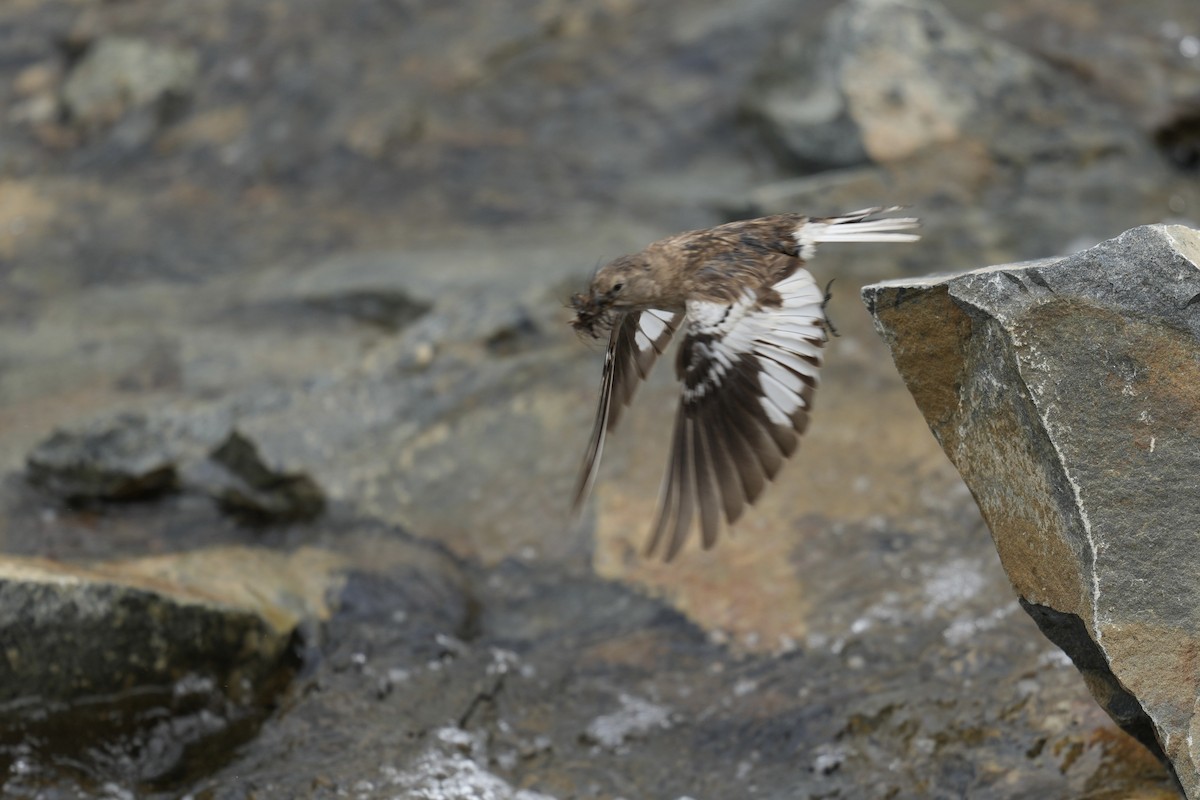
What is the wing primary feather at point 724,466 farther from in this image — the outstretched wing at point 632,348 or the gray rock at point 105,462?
the gray rock at point 105,462

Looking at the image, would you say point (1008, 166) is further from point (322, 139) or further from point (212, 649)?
point (212, 649)

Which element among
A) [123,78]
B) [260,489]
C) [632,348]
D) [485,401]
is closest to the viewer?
[632,348]

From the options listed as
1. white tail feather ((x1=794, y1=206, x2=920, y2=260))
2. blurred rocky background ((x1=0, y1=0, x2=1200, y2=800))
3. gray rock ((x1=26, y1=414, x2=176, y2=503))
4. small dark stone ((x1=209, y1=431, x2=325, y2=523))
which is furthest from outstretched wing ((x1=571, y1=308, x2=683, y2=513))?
gray rock ((x1=26, y1=414, x2=176, y2=503))

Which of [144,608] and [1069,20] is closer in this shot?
[144,608]

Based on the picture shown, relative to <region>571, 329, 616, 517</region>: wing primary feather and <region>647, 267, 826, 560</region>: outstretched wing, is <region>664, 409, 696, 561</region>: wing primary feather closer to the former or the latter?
<region>647, 267, 826, 560</region>: outstretched wing

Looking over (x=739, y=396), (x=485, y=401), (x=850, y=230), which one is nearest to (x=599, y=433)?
(x=739, y=396)

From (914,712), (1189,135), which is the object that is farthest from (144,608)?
(1189,135)

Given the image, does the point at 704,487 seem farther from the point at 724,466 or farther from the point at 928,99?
the point at 928,99
